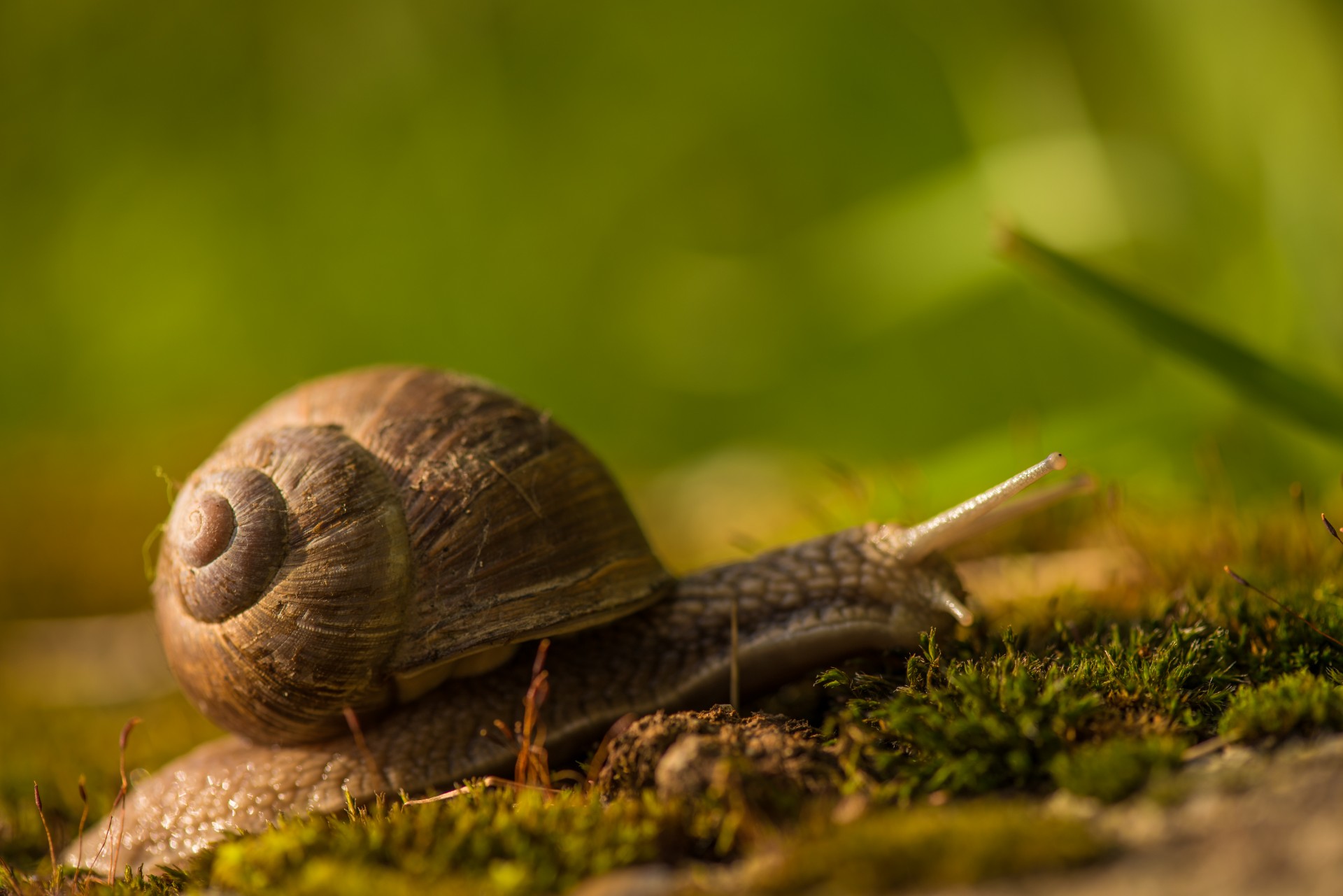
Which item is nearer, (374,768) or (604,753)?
(604,753)

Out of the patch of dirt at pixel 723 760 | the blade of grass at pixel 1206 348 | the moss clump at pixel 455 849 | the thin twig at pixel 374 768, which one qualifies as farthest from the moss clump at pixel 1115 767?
the blade of grass at pixel 1206 348

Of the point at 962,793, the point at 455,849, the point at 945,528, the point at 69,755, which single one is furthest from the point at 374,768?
the point at 69,755

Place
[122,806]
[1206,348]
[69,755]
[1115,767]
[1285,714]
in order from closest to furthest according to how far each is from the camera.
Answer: [1115,767]
[1285,714]
[122,806]
[1206,348]
[69,755]

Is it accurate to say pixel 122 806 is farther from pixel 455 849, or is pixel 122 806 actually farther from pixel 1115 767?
pixel 1115 767

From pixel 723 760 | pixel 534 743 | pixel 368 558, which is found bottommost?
pixel 534 743

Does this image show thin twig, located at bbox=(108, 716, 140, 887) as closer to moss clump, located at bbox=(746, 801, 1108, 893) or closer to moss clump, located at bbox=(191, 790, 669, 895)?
moss clump, located at bbox=(191, 790, 669, 895)

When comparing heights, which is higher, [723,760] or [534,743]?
[723,760]

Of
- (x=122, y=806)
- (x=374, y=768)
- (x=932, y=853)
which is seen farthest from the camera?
(x=122, y=806)
